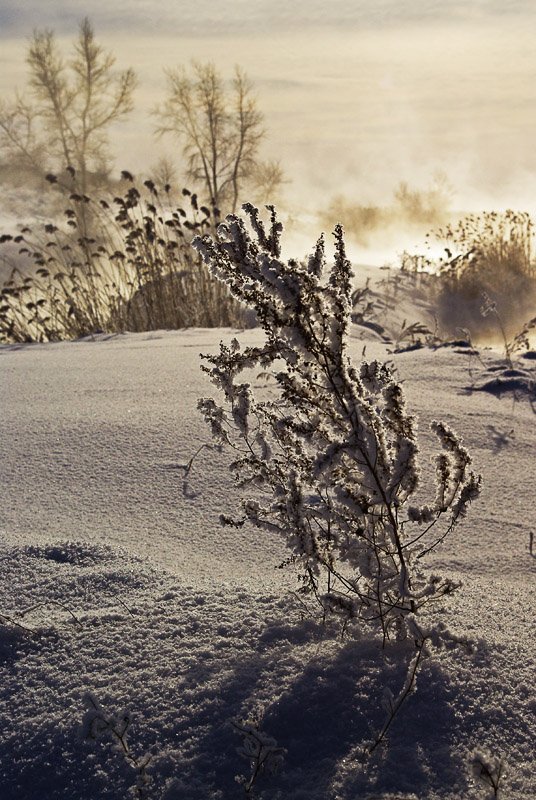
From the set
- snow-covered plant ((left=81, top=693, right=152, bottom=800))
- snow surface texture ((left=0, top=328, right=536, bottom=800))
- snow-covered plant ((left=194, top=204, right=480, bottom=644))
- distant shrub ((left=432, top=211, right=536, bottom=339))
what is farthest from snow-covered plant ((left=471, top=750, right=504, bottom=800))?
distant shrub ((left=432, top=211, right=536, bottom=339))

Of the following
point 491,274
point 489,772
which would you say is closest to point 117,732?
point 489,772

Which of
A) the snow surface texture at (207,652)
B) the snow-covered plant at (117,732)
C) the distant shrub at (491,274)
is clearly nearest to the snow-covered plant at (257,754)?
the snow surface texture at (207,652)

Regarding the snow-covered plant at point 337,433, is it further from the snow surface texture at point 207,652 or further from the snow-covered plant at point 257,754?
the snow-covered plant at point 257,754

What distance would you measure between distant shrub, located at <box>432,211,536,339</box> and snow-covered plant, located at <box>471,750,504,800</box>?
7.59 meters

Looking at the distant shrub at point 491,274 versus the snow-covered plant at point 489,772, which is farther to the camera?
the distant shrub at point 491,274

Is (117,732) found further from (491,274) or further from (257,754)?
(491,274)

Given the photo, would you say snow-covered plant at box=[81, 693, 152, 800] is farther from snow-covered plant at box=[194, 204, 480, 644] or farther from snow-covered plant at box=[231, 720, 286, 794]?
snow-covered plant at box=[194, 204, 480, 644]

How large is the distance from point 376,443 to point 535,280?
360 inches

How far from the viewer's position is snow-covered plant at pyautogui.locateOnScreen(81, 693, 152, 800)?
3.71ft

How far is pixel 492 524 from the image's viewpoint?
6.70 ft

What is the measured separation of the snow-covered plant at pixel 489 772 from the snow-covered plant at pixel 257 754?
0.28 metres

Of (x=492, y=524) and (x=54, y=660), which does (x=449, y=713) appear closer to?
(x=54, y=660)

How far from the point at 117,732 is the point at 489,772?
55 cm

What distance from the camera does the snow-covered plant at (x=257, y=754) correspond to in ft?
3.69
